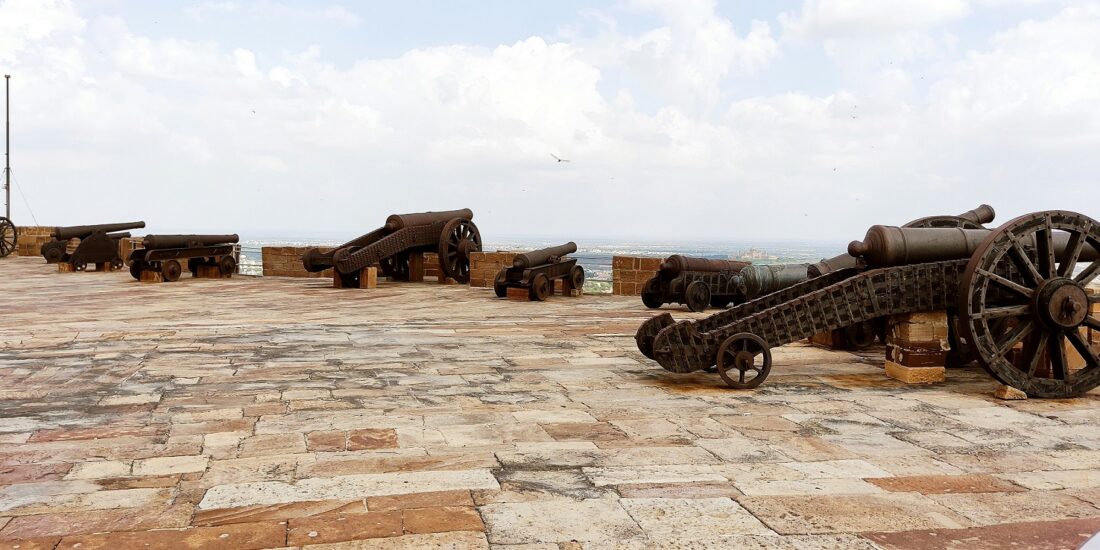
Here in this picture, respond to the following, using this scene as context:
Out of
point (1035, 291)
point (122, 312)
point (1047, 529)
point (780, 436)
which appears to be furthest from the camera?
point (122, 312)

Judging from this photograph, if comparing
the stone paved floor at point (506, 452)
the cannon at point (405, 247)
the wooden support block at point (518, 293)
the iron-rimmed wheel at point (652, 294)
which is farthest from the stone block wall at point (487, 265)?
the stone paved floor at point (506, 452)

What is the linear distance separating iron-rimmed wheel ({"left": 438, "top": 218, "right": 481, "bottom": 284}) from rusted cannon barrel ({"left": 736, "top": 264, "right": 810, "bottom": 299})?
7.06m

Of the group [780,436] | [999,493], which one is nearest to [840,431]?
[780,436]

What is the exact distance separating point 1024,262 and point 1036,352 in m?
0.61

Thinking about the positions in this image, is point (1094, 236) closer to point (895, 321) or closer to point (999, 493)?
point (895, 321)

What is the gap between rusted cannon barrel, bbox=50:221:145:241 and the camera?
21.2 m

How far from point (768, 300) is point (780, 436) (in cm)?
222

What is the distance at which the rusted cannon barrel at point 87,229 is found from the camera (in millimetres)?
21188

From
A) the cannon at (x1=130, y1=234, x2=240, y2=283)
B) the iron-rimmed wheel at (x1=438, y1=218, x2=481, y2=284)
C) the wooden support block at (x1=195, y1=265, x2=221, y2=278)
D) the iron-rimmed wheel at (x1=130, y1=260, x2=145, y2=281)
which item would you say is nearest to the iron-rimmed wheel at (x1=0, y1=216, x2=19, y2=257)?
the cannon at (x1=130, y1=234, x2=240, y2=283)

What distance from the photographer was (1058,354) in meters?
6.08

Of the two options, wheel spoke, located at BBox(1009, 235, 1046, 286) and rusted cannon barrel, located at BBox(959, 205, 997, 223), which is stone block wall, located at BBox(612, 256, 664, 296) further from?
wheel spoke, located at BBox(1009, 235, 1046, 286)

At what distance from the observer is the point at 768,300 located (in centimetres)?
688

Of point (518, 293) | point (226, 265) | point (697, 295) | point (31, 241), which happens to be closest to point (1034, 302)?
point (697, 295)

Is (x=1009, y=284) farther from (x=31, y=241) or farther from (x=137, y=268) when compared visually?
(x=31, y=241)
